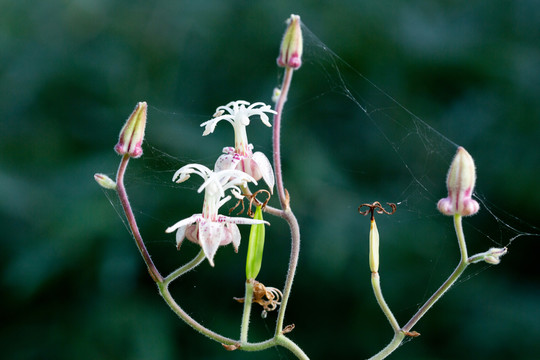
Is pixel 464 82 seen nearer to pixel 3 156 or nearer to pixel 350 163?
pixel 350 163

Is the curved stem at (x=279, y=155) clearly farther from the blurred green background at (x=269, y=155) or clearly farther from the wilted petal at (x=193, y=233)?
the blurred green background at (x=269, y=155)

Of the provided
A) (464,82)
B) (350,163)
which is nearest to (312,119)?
(350,163)

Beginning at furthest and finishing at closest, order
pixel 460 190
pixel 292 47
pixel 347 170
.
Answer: pixel 347 170, pixel 292 47, pixel 460 190

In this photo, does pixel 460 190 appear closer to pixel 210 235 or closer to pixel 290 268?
pixel 290 268

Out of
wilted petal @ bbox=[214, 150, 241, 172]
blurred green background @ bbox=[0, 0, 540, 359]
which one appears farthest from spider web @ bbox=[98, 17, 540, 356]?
wilted petal @ bbox=[214, 150, 241, 172]

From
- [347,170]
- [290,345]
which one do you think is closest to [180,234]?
[290,345]

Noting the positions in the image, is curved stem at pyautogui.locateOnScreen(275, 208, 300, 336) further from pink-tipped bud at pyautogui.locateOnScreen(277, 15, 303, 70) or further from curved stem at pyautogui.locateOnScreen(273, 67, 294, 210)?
pink-tipped bud at pyautogui.locateOnScreen(277, 15, 303, 70)
